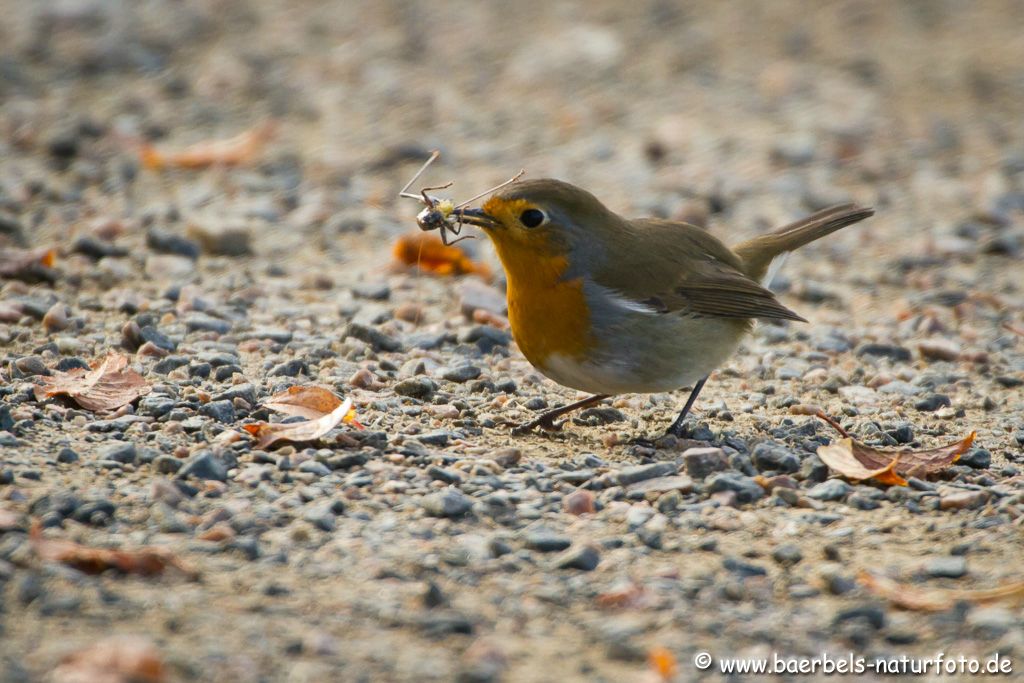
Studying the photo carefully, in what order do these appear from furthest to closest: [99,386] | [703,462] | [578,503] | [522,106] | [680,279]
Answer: [522,106], [680,279], [99,386], [703,462], [578,503]

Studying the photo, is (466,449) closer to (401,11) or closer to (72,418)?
(72,418)

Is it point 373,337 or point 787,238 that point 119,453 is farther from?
point 787,238

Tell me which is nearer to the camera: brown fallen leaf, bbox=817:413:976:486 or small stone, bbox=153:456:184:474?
small stone, bbox=153:456:184:474

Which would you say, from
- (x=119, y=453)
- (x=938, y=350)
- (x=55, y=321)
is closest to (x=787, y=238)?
(x=938, y=350)

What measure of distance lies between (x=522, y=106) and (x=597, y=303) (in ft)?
17.0

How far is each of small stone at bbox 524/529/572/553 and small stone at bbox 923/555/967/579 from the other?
111 centimetres

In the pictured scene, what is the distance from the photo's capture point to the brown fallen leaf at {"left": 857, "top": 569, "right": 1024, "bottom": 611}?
12.2ft

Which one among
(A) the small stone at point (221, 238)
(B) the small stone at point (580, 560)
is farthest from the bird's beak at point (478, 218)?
(A) the small stone at point (221, 238)

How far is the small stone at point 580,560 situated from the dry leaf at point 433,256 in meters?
3.45

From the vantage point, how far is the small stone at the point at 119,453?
4.37 m

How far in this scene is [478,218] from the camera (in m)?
5.09

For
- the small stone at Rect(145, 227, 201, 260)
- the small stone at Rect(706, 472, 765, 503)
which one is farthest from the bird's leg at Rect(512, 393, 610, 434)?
the small stone at Rect(145, 227, 201, 260)

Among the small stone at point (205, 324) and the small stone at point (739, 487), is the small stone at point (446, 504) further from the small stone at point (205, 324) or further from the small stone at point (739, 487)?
the small stone at point (205, 324)

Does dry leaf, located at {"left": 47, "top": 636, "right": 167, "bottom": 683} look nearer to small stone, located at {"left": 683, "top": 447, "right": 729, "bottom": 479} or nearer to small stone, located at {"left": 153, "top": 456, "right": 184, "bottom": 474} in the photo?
small stone, located at {"left": 153, "top": 456, "right": 184, "bottom": 474}
